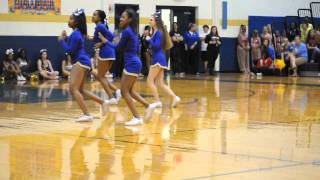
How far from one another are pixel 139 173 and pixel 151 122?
484 centimetres

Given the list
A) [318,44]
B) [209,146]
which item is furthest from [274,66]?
[209,146]

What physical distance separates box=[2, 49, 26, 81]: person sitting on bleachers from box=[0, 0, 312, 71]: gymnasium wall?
2.10ft

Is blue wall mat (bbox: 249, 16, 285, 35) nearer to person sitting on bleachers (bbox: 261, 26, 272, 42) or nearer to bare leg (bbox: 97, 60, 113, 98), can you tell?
person sitting on bleachers (bbox: 261, 26, 272, 42)

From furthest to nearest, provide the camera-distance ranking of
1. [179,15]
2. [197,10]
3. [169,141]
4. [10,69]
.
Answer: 1. [197,10]
2. [179,15]
3. [10,69]
4. [169,141]

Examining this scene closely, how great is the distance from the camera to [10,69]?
24.5 metres

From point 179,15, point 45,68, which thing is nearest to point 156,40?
point 45,68

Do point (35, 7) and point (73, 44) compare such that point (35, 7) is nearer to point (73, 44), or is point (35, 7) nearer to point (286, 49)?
point (286, 49)

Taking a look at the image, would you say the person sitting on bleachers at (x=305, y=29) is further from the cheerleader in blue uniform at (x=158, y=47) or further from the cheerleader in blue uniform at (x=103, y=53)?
the cheerleader in blue uniform at (x=103, y=53)

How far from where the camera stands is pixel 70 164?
829 centimetres

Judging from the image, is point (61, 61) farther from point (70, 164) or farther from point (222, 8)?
point (70, 164)

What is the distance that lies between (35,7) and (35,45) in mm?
1333

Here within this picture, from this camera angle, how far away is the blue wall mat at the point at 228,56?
3203 cm

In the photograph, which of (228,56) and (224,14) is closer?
(224,14)

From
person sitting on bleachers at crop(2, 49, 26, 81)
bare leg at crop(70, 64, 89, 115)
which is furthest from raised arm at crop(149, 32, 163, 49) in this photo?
person sitting on bleachers at crop(2, 49, 26, 81)
